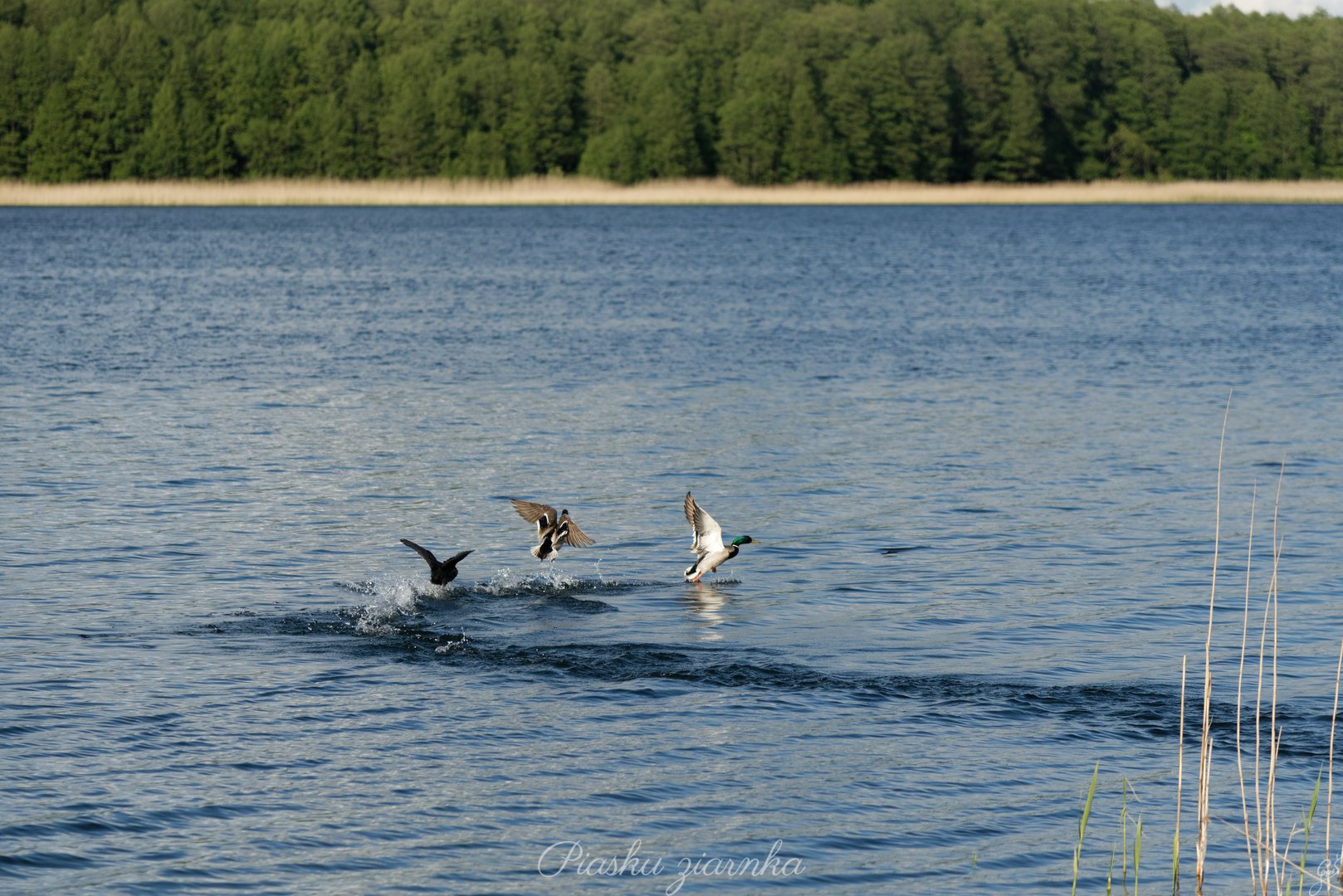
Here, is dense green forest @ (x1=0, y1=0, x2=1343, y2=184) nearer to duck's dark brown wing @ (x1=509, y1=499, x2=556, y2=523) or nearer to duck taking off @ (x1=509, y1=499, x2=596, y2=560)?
duck's dark brown wing @ (x1=509, y1=499, x2=556, y2=523)

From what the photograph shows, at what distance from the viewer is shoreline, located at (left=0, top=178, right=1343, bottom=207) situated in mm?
109562

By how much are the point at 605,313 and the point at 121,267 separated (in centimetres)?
2626

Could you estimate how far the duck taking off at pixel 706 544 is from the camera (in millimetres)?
14945

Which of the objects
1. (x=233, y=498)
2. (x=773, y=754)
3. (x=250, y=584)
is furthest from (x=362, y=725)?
(x=233, y=498)

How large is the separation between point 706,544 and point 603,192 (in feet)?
311

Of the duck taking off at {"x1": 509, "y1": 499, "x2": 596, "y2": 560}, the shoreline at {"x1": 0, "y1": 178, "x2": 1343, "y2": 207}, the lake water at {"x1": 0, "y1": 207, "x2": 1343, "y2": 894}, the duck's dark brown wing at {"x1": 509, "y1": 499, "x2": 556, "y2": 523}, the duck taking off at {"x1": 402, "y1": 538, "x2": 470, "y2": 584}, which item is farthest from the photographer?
the shoreline at {"x1": 0, "y1": 178, "x2": 1343, "y2": 207}

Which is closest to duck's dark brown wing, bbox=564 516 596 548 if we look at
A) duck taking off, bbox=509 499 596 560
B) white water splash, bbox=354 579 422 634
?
duck taking off, bbox=509 499 596 560

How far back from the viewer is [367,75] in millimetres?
132000

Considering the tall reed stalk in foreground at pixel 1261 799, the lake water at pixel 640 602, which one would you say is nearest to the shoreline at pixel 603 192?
the lake water at pixel 640 602

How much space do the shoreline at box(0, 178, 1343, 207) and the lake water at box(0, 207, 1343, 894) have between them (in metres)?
72.6

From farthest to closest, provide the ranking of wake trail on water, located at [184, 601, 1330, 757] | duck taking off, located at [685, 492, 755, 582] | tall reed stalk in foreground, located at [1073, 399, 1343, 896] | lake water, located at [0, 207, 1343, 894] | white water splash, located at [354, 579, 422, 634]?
duck taking off, located at [685, 492, 755, 582], white water splash, located at [354, 579, 422, 634], wake trail on water, located at [184, 601, 1330, 757], lake water, located at [0, 207, 1343, 894], tall reed stalk in foreground, located at [1073, 399, 1343, 896]

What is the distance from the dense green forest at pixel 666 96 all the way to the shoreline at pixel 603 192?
291cm

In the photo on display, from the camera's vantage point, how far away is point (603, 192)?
108 meters

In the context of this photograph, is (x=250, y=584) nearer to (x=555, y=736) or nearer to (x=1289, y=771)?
(x=555, y=736)
